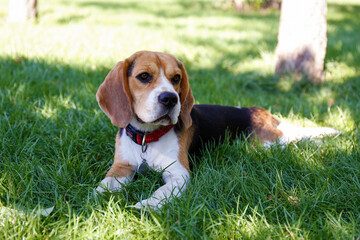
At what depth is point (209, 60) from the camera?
779cm

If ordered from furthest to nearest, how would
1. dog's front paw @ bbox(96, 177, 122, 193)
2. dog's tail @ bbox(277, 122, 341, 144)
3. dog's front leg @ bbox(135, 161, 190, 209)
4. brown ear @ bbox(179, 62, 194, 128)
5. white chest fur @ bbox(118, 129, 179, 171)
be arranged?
1. dog's tail @ bbox(277, 122, 341, 144)
2. brown ear @ bbox(179, 62, 194, 128)
3. white chest fur @ bbox(118, 129, 179, 171)
4. dog's front paw @ bbox(96, 177, 122, 193)
5. dog's front leg @ bbox(135, 161, 190, 209)

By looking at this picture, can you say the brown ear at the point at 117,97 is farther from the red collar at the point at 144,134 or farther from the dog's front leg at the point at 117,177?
the dog's front leg at the point at 117,177

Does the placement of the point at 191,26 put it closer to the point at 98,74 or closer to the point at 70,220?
the point at 98,74

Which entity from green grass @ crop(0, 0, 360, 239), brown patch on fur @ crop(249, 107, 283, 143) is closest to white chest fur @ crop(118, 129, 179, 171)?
green grass @ crop(0, 0, 360, 239)

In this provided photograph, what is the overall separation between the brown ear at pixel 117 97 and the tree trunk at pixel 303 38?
3844 mm

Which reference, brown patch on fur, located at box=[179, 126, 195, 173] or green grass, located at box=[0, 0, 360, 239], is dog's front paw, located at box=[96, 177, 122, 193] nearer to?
green grass, located at box=[0, 0, 360, 239]

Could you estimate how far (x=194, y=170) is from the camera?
3438 millimetres

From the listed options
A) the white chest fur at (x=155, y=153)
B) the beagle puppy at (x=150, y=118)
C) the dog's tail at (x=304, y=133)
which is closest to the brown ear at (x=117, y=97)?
the beagle puppy at (x=150, y=118)

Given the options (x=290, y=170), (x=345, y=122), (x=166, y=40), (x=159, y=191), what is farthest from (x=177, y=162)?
(x=166, y=40)

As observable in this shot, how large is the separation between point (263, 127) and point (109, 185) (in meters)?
2.02

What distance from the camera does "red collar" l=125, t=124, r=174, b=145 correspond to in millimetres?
3303

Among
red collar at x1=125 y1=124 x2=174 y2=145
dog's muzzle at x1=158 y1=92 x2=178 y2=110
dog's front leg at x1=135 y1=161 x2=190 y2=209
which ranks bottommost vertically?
dog's front leg at x1=135 y1=161 x2=190 y2=209

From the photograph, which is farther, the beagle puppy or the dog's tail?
the dog's tail

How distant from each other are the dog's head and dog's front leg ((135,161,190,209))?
Result: 1.41ft
